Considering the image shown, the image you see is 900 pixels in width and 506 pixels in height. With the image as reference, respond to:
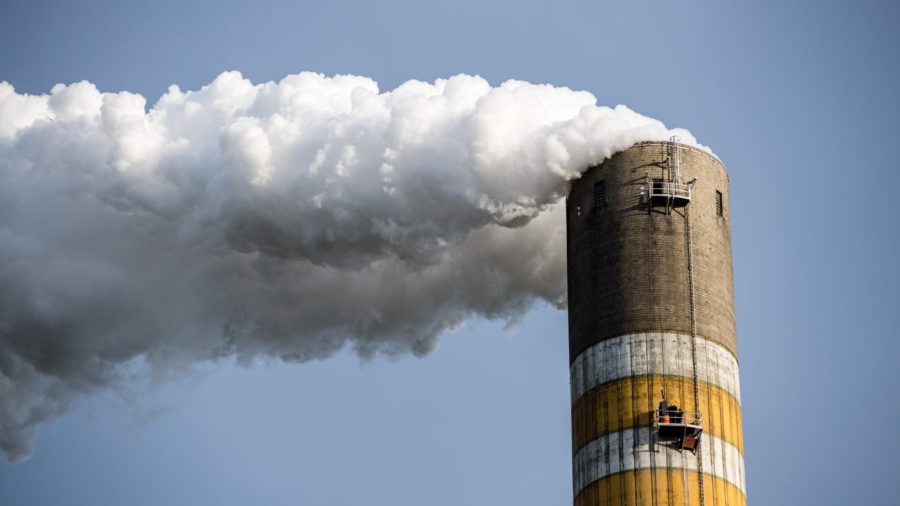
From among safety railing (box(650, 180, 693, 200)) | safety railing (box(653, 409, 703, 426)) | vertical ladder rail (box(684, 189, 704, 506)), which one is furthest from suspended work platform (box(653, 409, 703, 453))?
safety railing (box(650, 180, 693, 200))

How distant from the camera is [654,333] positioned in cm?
11744

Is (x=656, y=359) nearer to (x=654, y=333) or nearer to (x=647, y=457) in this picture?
(x=654, y=333)

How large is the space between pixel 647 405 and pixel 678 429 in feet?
7.73

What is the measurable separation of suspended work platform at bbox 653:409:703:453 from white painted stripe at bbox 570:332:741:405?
8.45 feet

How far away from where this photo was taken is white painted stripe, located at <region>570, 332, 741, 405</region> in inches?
4599

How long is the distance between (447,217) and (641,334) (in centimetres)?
1690

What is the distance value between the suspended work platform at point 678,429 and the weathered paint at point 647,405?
56cm

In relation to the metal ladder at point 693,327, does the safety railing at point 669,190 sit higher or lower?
higher

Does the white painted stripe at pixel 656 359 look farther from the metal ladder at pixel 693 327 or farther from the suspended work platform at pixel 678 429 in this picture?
the suspended work platform at pixel 678 429

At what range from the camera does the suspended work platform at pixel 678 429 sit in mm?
115125

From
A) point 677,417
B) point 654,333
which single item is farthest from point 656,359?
point 677,417

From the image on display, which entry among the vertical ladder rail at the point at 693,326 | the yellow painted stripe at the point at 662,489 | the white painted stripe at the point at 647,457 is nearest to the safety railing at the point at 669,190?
the vertical ladder rail at the point at 693,326

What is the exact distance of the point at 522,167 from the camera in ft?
409

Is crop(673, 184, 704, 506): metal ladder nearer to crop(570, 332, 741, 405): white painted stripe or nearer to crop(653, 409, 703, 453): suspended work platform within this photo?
crop(570, 332, 741, 405): white painted stripe
